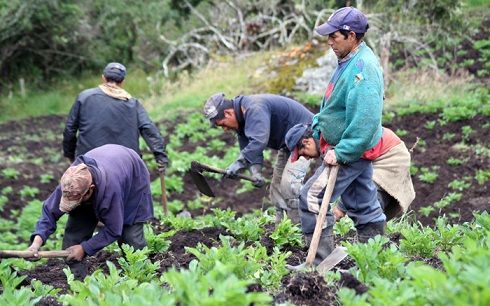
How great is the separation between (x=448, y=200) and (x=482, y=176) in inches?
32.5

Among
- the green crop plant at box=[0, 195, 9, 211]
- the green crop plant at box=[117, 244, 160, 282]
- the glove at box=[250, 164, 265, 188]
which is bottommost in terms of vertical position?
the green crop plant at box=[0, 195, 9, 211]

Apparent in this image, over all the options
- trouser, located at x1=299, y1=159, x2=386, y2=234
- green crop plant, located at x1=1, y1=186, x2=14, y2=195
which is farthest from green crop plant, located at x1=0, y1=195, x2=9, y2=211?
trouser, located at x1=299, y1=159, x2=386, y2=234

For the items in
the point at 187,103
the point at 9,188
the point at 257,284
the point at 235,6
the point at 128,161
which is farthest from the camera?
the point at 235,6

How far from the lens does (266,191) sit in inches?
436

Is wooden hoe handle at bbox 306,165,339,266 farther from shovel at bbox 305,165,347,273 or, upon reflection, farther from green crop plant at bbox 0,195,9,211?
green crop plant at bbox 0,195,9,211

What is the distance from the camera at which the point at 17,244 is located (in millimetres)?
8891

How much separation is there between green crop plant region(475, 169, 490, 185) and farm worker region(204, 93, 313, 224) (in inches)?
145

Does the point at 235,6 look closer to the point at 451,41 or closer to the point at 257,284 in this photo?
the point at 451,41

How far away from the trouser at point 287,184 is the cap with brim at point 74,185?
234 centimetres

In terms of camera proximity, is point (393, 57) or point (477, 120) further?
point (393, 57)

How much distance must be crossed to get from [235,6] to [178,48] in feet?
7.87

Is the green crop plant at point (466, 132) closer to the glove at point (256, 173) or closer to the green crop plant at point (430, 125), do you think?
the green crop plant at point (430, 125)

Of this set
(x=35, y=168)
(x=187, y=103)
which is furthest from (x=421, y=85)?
(x=35, y=168)

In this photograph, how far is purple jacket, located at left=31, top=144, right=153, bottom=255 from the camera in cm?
512
